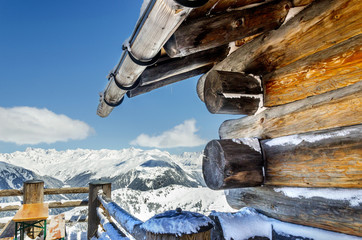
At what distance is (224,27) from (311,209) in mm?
1756

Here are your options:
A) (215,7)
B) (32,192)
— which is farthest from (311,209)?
(32,192)

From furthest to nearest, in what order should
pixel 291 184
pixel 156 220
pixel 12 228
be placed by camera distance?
pixel 12 228 → pixel 291 184 → pixel 156 220

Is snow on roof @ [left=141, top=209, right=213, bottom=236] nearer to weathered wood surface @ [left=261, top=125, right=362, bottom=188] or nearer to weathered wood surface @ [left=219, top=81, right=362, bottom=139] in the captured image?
weathered wood surface @ [left=261, top=125, right=362, bottom=188]

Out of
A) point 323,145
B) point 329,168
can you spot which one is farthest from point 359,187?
point 323,145

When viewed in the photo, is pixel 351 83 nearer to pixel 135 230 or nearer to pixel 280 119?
pixel 280 119

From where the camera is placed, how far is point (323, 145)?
1708 millimetres

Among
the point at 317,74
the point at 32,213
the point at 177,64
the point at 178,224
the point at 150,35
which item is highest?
the point at 177,64

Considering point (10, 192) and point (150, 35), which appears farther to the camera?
point (10, 192)

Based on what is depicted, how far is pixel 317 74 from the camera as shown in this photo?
6.01 feet

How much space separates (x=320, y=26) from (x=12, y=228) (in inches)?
252

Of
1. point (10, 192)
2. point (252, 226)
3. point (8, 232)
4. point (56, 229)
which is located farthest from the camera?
point (10, 192)

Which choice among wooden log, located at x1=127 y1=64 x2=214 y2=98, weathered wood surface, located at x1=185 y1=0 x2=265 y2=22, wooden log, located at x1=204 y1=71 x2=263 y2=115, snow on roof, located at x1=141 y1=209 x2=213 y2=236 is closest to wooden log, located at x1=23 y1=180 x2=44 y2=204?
wooden log, located at x1=127 y1=64 x2=214 y2=98

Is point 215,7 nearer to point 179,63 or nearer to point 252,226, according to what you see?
point 179,63

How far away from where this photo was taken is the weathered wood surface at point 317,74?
1.59 m
